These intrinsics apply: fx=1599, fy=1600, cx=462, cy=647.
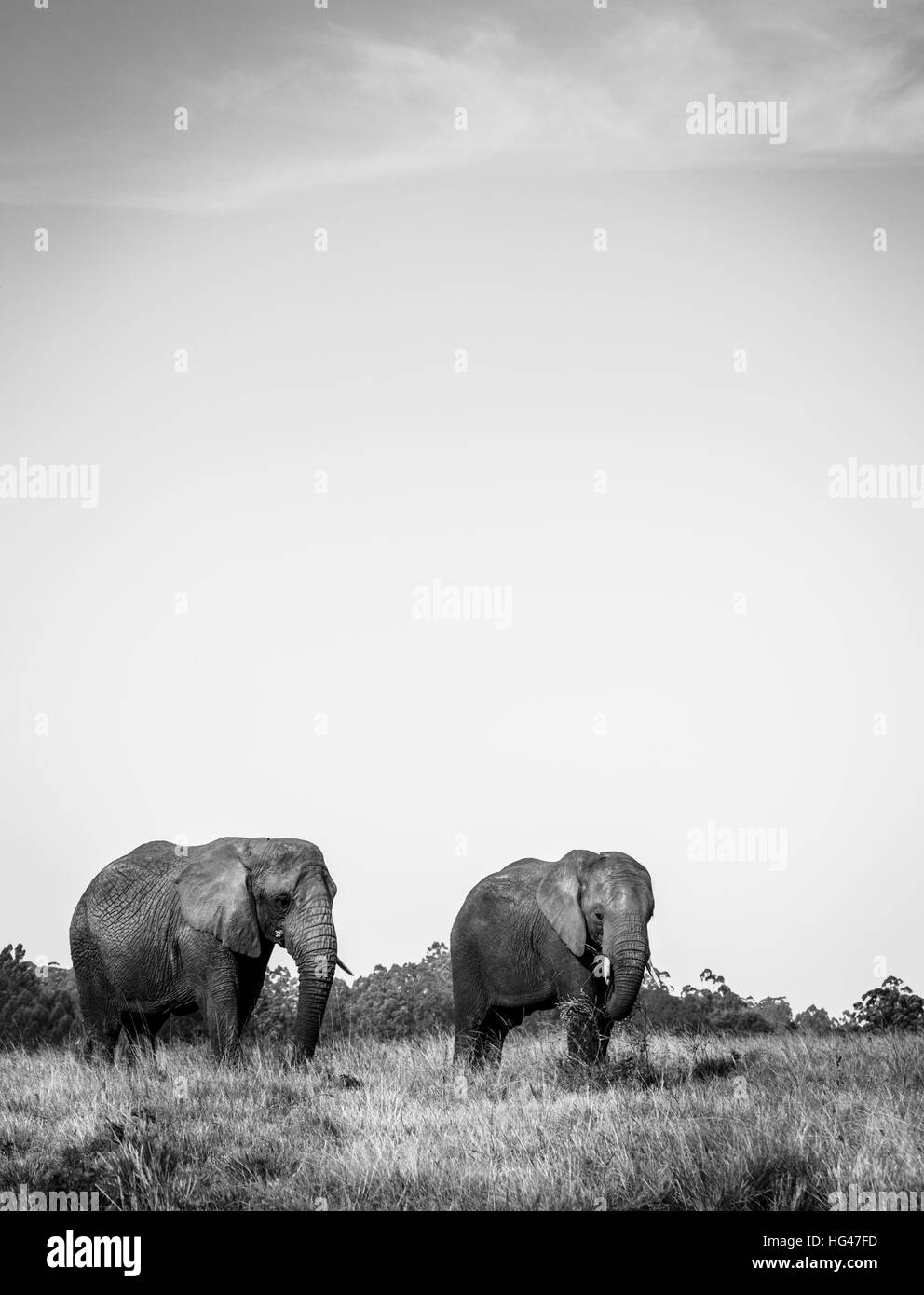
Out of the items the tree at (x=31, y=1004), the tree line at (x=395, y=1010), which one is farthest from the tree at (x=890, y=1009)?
the tree at (x=31, y=1004)

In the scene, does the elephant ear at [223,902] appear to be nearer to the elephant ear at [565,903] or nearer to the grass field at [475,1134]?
the grass field at [475,1134]

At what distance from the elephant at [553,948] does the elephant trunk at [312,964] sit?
2.28 meters

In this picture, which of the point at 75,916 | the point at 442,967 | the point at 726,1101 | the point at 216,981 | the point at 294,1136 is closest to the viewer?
the point at 294,1136

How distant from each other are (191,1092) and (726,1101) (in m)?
5.34

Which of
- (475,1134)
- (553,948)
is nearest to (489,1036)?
(553,948)

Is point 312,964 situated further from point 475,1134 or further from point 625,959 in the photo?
point 475,1134

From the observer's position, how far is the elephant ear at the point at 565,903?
1909 centimetres

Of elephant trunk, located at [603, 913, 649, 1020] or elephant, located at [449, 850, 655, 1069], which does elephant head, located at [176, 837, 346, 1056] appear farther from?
elephant trunk, located at [603, 913, 649, 1020]

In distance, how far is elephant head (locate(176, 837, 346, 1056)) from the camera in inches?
722

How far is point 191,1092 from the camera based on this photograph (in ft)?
52.9

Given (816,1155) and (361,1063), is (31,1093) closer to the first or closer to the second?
(361,1063)

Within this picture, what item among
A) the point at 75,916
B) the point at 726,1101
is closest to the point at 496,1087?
the point at 726,1101

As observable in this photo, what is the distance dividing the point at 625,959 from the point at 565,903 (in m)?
1.36

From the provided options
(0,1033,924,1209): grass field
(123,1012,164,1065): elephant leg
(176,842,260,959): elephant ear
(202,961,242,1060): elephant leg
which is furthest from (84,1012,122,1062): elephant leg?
(176,842,260,959): elephant ear
